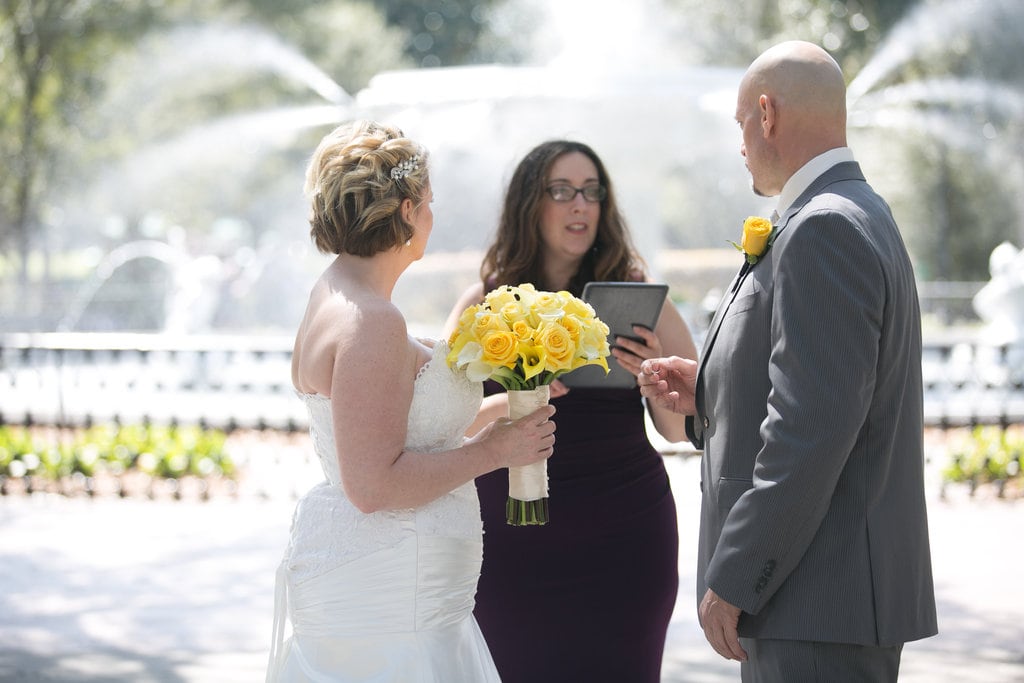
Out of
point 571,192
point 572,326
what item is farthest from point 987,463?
point 572,326

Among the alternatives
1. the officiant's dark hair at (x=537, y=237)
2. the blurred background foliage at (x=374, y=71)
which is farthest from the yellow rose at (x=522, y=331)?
the blurred background foliage at (x=374, y=71)

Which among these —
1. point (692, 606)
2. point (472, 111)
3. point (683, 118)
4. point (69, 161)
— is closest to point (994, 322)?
point (683, 118)

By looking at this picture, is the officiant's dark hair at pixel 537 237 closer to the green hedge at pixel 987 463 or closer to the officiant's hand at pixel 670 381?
the officiant's hand at pixel 670 381

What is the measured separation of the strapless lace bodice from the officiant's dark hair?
1.30 metres

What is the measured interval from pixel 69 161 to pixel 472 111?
21.8 m

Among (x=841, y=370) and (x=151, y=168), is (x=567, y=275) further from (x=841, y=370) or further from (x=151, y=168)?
(x=151, y=168)

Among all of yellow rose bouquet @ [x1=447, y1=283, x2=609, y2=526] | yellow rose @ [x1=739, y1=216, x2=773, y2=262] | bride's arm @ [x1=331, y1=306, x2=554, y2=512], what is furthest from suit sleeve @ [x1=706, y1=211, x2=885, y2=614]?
bride's arm @ [x1=331, y1=306, x2=554, y2=512]

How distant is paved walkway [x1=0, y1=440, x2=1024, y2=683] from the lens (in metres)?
5.60

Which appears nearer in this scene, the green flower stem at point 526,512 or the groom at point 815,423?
the groom at point 815,423

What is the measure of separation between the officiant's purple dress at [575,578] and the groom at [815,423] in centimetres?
119

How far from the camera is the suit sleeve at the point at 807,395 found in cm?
261

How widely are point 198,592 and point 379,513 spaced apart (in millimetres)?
4253

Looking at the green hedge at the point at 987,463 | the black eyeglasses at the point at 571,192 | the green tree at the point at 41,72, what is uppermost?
the green tree at the point at 41,72

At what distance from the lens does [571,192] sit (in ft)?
14.3
